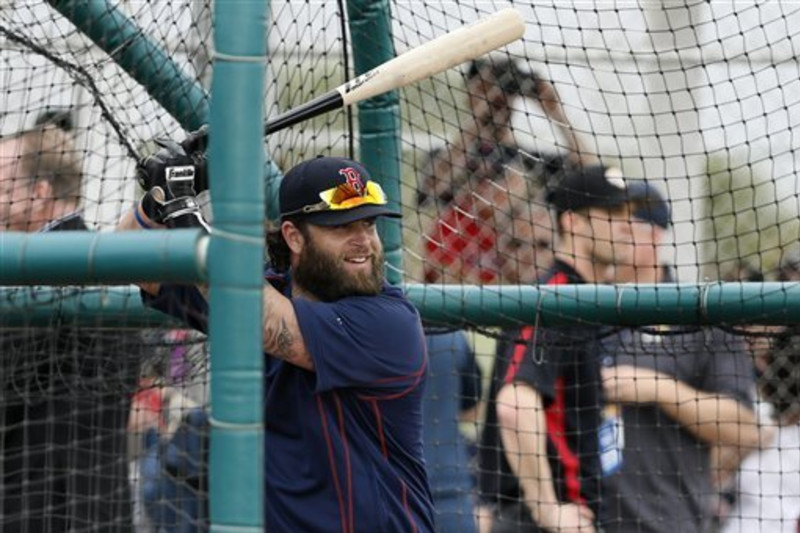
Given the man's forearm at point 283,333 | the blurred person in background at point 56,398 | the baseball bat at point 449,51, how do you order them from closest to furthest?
the man's forearm at point 283,333 < the baseball bat at point 449,51 < the blurred person in background at point 56,398

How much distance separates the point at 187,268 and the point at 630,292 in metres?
2.22

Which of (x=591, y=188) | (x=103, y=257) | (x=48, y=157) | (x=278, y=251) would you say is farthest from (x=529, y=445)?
(x=103, y=257)

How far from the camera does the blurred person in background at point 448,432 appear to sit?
5.10m

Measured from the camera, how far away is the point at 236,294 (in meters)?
2.40

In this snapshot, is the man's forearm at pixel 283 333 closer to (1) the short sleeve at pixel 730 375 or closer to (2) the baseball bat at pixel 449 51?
(2) the baseball bat at pixel 449 51

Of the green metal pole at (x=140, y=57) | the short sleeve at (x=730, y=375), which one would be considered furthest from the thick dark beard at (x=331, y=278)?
the short sleeve at (x=730, y=375)

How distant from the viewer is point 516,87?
16.2 ft

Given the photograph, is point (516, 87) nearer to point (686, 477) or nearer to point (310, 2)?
point (310, 2)

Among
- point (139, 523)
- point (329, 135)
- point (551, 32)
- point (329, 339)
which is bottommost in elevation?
point (139, 523)

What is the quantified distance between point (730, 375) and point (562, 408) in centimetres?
54

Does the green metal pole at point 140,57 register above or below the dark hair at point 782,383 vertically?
above

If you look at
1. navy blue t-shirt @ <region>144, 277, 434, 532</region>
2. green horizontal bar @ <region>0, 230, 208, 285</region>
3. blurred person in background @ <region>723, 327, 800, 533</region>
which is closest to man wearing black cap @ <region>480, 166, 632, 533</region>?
blurred person in background @ <region>723, 327, 800, 533</region>

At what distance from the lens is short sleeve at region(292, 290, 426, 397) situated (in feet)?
11.8

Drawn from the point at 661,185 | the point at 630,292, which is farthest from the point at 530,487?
the point at 661,185
